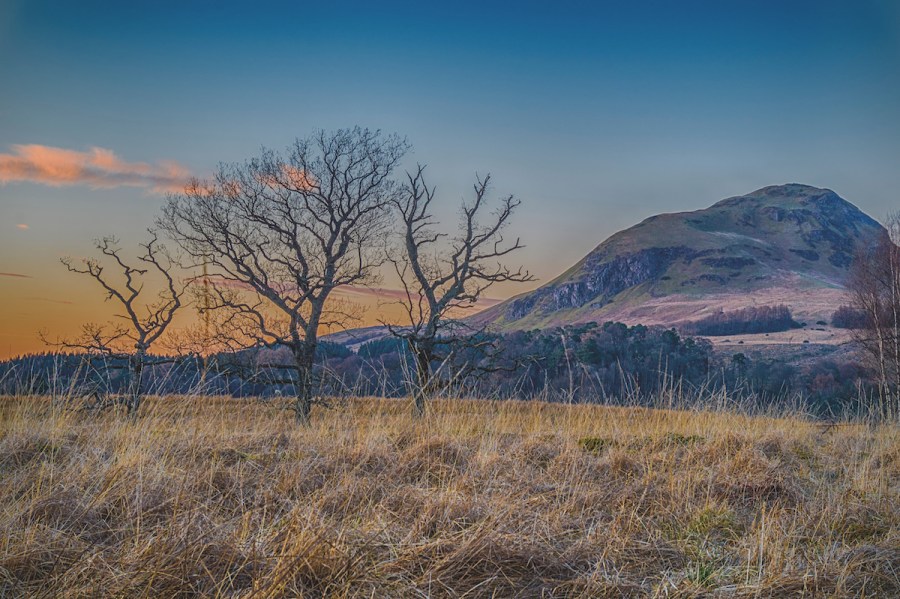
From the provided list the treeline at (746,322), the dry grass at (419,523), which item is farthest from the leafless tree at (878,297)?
the treeline at (746,322)

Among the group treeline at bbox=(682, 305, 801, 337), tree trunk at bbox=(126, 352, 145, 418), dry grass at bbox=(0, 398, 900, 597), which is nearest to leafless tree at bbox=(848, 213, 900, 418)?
dry grass at bbox=(0, 398, 900, 597)

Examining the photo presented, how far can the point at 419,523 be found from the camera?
3.07m

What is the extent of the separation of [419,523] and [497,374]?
21902 millimetres

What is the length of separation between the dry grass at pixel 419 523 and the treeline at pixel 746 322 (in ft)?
512

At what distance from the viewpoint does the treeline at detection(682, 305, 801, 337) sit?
475ft

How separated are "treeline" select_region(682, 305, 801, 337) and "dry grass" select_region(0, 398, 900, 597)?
156201mm

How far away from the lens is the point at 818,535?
365 centimetres

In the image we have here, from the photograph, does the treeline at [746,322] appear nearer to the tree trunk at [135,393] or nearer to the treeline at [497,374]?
the treeline at [497,374]

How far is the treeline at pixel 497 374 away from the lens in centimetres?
750

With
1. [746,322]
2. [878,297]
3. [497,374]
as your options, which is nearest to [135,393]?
[497,374]

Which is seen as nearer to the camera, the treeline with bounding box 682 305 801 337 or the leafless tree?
the leafless tree

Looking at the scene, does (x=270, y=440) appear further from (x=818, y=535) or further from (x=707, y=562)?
(x=818, y=535)

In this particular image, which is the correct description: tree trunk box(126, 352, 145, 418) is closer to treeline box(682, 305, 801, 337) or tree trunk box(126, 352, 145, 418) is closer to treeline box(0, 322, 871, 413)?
treeline box(0, 322, 871, 413)

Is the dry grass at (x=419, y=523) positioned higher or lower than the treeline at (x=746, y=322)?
lower
